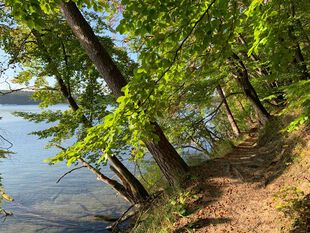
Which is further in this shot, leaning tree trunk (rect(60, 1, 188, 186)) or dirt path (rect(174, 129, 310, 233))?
leaning tree trunk (rect(60, 1, 188, 186))

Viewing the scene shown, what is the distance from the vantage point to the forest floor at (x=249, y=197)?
508cm

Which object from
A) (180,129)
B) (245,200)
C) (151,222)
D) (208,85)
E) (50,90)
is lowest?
(245,200)

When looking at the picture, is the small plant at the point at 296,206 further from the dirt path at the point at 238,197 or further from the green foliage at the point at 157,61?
the green foliage at the point at 157,61

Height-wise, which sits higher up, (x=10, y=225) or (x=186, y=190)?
(x=10, y=225)

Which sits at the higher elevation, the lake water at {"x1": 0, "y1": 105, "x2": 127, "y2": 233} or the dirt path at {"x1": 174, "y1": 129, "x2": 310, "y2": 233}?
the lake water at {"x1": 0, "y1": 105, "x2": 127, "y2": 233}

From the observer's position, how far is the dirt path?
5411 mm

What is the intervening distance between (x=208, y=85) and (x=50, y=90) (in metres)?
5.99

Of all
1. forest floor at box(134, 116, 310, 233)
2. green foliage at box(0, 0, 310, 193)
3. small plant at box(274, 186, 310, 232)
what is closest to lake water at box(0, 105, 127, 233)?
green foliage at box(0, 0, 310, 193)

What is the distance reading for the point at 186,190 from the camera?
23.0 feet

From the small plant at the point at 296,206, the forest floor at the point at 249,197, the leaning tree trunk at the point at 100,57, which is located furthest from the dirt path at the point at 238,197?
the leaning tree trunk at the point at 100,57

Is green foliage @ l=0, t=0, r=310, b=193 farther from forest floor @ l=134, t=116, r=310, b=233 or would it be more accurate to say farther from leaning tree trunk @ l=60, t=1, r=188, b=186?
forest floor @ l=134, t=116, r=310, b=233

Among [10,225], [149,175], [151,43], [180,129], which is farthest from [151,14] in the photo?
[10,225]

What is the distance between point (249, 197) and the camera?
6.27 m

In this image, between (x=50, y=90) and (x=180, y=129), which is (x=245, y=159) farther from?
(x=50, y=90)
